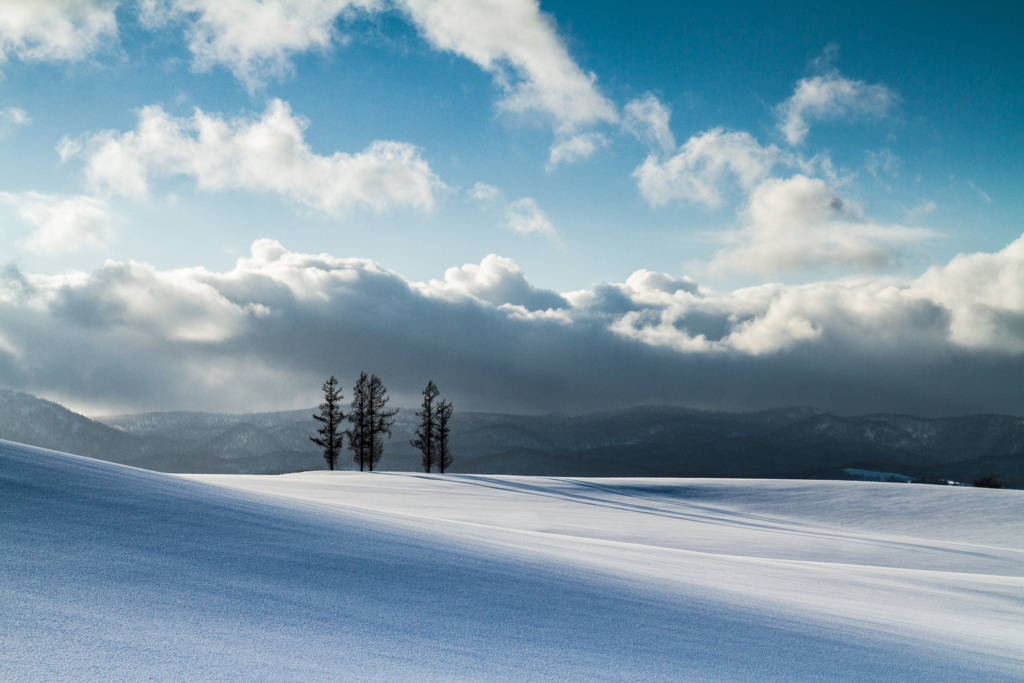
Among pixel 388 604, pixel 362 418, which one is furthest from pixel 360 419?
pixel 388 604

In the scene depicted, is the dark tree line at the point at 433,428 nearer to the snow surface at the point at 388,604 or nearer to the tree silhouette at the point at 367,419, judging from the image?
the tree silhouette at the point at 367,419

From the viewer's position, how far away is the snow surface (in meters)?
4.42

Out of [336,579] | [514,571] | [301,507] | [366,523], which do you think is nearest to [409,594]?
[336,579]

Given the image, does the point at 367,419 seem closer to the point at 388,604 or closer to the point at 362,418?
the point at 362,418

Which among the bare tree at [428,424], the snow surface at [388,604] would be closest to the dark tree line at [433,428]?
the bare tree at [428,424]

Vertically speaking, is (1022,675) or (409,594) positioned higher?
(409,594)

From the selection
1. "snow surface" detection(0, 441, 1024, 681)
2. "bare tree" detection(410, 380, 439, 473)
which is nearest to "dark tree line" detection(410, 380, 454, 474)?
"bare tree" detection(410, 380, 439, 473)

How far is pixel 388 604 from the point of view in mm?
5801

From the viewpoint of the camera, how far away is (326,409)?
176 feet

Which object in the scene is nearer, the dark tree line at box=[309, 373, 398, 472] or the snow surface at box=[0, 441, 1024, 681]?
the snow surface at box=[0, 441, 1024, 681]

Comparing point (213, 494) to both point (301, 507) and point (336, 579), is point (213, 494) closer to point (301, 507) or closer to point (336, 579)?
point (301, 507)

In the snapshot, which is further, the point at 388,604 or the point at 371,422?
the point at 371,422

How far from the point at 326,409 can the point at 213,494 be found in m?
46.6

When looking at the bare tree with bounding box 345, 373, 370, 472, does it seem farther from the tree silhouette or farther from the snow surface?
the snow surface
